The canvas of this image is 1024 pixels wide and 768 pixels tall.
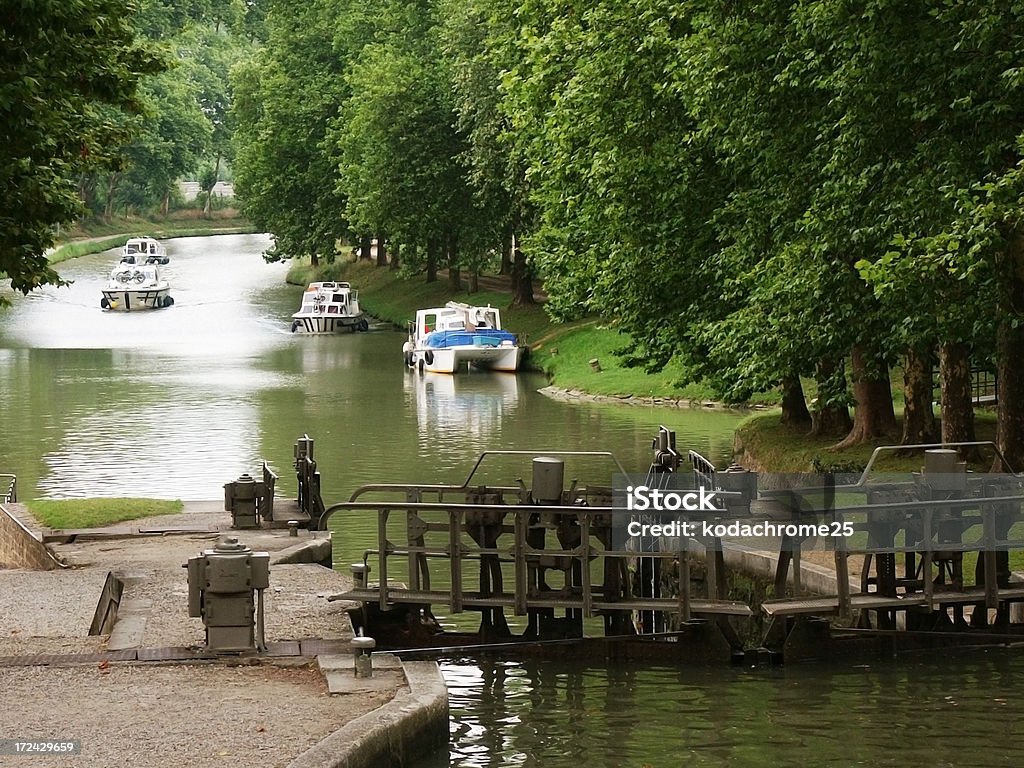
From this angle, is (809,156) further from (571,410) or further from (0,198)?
(571,410)

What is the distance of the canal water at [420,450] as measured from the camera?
1432 centimetres

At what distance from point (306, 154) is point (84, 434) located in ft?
159

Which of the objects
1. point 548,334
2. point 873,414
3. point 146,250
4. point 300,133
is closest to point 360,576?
point 873,414

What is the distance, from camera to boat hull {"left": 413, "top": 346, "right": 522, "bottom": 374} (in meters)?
59.1

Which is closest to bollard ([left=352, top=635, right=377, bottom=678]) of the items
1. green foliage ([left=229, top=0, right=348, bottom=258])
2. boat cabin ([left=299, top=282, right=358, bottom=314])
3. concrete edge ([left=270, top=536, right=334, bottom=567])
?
concrete edge ([left=270, top=536, right=334, bottom=567])

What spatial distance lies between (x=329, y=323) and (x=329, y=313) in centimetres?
49

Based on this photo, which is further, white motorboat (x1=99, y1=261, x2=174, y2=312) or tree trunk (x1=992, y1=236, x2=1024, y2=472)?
white motorboat (x1=99, y1=261, x2=174, y2=312)

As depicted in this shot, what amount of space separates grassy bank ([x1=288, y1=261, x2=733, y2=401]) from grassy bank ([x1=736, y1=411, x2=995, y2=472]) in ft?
5.68

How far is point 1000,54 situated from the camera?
2053 cm

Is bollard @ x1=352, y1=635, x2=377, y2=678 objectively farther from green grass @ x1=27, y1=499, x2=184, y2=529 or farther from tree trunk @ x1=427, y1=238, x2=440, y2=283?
tree trunk @ x1=427, y1=238, x2=440, y2=283

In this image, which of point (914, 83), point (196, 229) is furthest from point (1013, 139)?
point (196, 229)

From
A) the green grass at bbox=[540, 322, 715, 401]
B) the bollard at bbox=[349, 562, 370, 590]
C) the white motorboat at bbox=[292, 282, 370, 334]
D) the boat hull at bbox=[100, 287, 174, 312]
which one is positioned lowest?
the bollard at bbox=[349, 562, 370, 590]

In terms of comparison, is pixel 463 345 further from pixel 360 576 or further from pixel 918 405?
pixel 360 576

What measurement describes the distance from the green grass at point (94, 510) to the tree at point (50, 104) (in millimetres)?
4458
